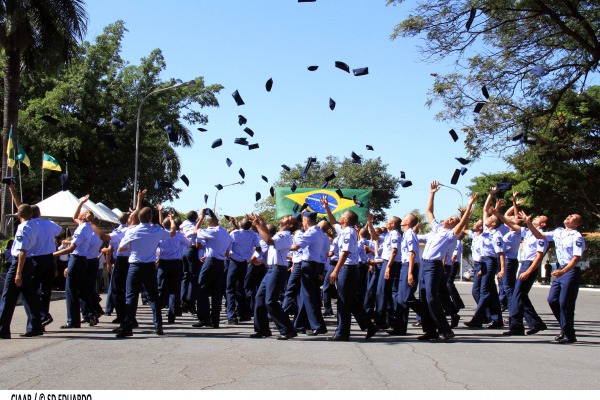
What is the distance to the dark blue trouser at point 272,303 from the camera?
35.9 feet

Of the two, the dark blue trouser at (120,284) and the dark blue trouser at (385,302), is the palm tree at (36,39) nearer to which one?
the dark blue trouser at (120,284)

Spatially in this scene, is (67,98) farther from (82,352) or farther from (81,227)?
(82,352)

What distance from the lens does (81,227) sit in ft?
39.7

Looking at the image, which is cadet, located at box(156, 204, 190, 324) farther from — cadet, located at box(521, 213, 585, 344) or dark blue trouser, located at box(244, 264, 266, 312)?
cadet, located at box(521, 213, 585, 344)

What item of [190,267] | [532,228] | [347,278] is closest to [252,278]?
[190,267]

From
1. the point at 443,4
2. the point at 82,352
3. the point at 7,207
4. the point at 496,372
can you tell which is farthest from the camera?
the point at 7,207

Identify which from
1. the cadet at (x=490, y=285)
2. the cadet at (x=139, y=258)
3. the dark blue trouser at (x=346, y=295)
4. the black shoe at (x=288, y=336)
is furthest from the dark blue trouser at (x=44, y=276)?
the cadet at (x=490, y=285)

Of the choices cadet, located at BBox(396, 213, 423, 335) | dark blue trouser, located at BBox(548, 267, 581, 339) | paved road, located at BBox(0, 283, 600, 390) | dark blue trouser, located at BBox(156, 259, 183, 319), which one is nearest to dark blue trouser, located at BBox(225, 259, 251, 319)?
dark blue trouser, located at BBox(156, 259, 183, 319)

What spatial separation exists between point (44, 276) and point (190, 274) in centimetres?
399

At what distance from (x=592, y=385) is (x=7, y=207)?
2188 cm

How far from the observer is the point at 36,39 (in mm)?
24797

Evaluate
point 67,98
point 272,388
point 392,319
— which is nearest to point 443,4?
point 392,319

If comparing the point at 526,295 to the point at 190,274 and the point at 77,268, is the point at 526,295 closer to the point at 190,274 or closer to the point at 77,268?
the point at 190,274

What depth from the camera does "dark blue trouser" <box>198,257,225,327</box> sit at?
12680 millimetres
